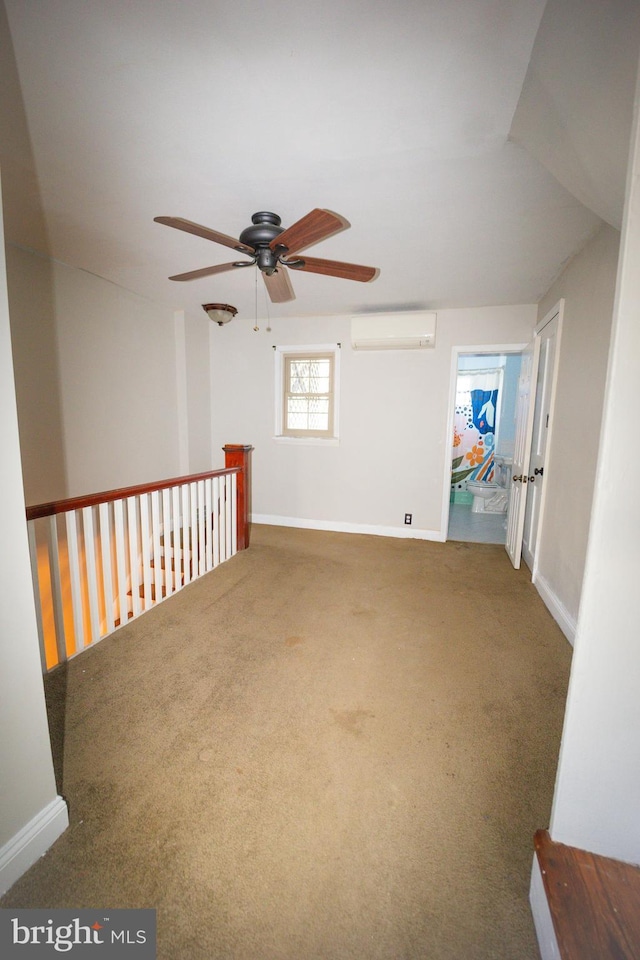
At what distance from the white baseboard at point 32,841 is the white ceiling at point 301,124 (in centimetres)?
243

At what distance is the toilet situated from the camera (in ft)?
18.1

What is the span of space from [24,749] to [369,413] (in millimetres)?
3754

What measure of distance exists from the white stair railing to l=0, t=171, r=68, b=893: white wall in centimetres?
75

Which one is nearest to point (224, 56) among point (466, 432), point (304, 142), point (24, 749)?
point (304, 142)

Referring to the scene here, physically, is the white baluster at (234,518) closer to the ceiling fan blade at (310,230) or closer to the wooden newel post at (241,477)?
the wooden newel post at (241,477)

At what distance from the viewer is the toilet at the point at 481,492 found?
5504 mm

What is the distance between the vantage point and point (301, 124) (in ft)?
4.99

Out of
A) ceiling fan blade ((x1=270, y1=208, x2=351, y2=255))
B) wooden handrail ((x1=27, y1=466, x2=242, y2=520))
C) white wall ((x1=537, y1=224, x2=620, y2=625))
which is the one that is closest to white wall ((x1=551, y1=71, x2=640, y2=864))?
ceiling fan blade ((x1=270, y1=208, x2=351, y2=255))

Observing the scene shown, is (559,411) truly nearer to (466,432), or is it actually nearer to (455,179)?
(455,179)

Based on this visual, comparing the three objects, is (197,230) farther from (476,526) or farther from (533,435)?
(476,526)

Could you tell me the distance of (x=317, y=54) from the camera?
123cm

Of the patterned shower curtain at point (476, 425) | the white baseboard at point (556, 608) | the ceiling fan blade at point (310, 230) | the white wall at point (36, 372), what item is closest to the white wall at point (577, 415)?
the white baseboard at point (556, 608)

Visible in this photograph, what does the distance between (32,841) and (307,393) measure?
403 centimetres

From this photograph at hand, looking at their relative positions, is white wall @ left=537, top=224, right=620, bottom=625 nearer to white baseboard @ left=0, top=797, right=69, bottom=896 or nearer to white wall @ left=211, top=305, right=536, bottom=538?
white wall @ left=211, top=305, right=536, bottom=538
